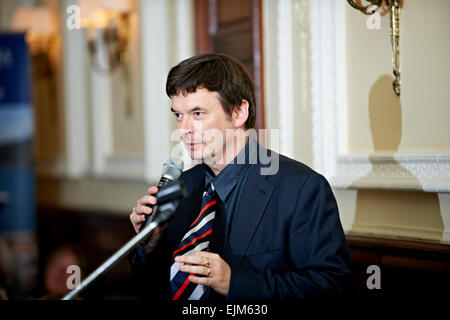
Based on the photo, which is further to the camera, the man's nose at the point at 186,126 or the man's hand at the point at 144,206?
the man's nose at the point at 186,126

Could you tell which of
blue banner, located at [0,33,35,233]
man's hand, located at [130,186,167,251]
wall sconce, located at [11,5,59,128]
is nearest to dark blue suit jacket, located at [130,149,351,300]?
man's hand, located at [130,186,167,251]

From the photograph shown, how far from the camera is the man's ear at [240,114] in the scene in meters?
1.58

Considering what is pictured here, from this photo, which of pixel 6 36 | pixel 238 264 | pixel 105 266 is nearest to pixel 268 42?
pixel 238 264

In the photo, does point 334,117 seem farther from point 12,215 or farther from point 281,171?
point 12,215

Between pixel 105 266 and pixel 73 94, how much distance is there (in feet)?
9.97

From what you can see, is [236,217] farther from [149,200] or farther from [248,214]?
[149,200]

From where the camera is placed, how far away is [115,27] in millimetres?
3375

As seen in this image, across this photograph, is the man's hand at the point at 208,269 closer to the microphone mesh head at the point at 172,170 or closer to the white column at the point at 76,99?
the microphone mesh head at the point at 172,170

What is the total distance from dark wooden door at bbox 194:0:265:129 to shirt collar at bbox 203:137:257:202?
2.28 ft

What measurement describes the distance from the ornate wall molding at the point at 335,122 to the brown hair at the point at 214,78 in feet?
1.73

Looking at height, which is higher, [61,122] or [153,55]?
[153,55]

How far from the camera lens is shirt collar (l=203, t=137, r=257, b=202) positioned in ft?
5.14

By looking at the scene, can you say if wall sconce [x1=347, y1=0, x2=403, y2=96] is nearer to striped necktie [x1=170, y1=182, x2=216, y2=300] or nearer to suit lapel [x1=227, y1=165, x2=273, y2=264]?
suit lapel [x1=227, y1=165, x2=273, y2=264]

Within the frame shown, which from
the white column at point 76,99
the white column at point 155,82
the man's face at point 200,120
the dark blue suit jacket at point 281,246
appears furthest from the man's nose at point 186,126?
the white column at point 76,99
